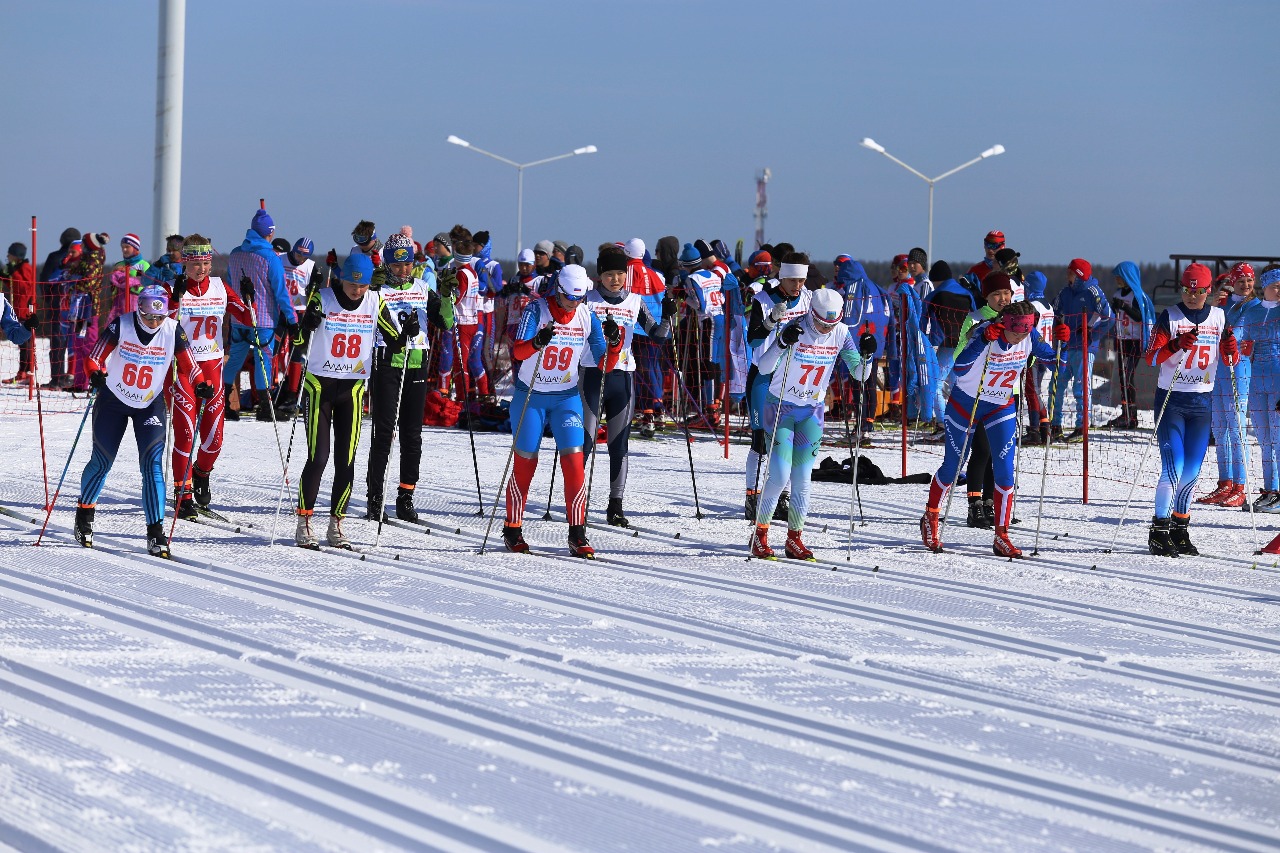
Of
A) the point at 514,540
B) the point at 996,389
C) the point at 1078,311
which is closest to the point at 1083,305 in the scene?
the point at 1078,311

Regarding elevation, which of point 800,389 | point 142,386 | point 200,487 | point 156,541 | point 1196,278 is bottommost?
point 156,541

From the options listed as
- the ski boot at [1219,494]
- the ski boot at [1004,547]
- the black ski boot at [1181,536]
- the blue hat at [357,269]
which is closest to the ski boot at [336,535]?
the blue hat at [357,269]

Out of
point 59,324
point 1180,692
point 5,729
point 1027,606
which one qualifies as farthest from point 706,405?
point 5,729

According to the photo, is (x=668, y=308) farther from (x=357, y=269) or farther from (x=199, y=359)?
(x=199, y=359)

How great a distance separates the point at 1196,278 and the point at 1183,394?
814mm

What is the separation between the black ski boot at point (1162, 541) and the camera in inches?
425

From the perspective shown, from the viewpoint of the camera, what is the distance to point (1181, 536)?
10.8 metres

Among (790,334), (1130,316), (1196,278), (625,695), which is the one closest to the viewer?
(625,695)

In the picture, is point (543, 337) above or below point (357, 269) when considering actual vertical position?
below

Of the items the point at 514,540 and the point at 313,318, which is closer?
the point at 313,318

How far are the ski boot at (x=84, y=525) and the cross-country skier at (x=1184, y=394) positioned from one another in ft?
21.9

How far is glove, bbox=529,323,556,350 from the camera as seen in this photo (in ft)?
31.9

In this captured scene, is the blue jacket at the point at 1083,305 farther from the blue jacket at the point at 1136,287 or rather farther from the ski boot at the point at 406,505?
the ski boot at the point at 406,505

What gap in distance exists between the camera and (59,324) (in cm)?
2064
